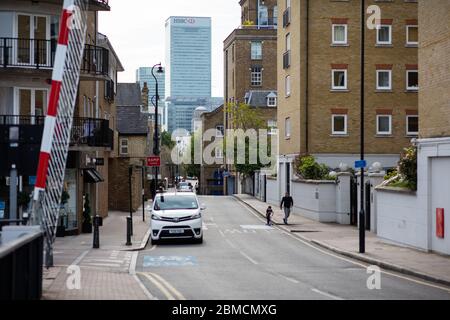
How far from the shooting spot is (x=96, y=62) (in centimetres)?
2939

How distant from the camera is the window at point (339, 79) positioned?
145ft

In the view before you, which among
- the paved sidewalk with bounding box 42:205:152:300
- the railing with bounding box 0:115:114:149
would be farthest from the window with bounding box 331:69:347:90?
the railing with bounding box 0:115:114:149

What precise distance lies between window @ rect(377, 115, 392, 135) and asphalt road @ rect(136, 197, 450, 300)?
1750 centimetres

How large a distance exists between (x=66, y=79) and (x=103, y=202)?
2861cm

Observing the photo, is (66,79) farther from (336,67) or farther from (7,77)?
(336,67)

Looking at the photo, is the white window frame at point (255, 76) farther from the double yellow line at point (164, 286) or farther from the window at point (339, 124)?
the double yellow line at point (164, 286)

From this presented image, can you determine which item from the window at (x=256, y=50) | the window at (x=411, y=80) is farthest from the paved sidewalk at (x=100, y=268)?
the window at (x=256, y=50)

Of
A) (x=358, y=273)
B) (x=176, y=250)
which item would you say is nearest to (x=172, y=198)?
(x=176, y=250)

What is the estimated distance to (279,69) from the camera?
5119cm

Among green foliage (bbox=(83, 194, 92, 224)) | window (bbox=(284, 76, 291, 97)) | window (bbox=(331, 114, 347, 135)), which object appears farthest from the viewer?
window (bbox=(284, 76, 291, 97))

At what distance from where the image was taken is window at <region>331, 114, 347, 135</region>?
4441 cm

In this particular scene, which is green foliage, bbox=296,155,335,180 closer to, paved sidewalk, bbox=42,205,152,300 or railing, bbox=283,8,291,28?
railing, bbox=283,8,291,28

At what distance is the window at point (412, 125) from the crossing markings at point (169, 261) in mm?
26770

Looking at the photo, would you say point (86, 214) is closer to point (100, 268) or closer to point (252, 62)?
point (100, 268)
